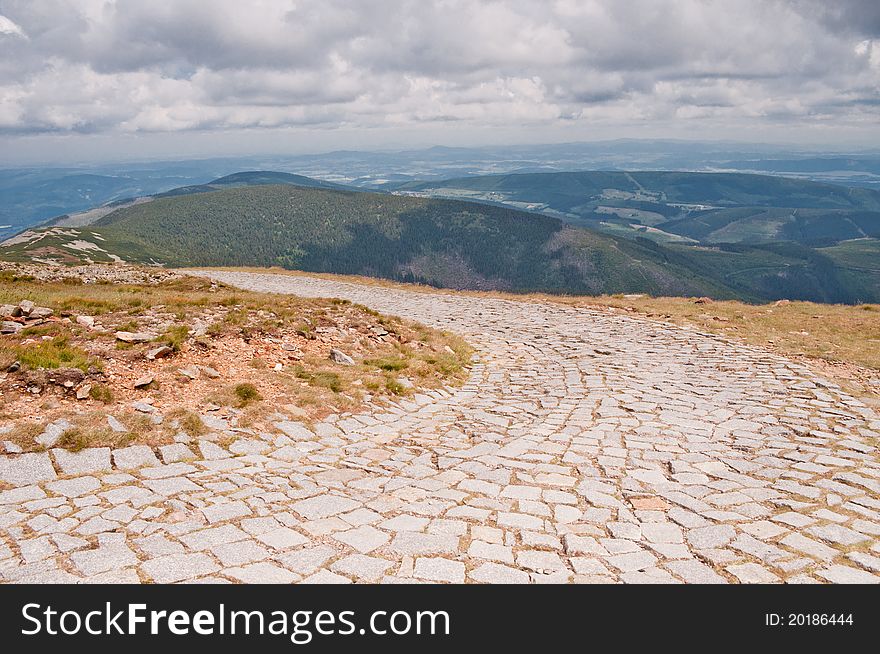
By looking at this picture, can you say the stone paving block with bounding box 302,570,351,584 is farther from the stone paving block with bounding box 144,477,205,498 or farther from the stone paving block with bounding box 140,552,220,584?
the stone paving block with bounding box 144,477,205,498

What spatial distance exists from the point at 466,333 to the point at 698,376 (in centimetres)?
872

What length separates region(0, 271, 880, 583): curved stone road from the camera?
5.14 m

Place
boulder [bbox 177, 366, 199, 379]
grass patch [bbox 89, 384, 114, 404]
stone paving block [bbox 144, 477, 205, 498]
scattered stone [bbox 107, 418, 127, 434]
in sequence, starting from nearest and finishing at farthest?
stone paving block [bbox 144, 477, 205, 498], scattered stone [bbox 107, 418, 127, 434], grass patch [bbox 89, 384, 114, 404], boulder [bbox 177, 366, 199, 379]

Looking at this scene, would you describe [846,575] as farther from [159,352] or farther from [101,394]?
[159,352]

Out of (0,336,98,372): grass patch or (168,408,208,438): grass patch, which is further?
(0,336,98,372): grass patch

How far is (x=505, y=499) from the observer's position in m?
6.91

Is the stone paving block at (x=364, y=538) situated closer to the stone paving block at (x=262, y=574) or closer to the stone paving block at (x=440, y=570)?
the stone paving block at (x=440, y=570)

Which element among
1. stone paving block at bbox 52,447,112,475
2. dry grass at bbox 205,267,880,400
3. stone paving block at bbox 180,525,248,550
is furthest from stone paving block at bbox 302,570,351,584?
dry grass at bbox 205,267,880,400

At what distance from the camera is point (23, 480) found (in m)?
6.62

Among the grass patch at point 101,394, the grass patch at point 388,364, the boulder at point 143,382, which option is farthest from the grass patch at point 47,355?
the grass patch at point 388,364

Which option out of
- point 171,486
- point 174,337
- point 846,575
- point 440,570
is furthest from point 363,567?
point 174,337

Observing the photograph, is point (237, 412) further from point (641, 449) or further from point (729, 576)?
point (729, 576)

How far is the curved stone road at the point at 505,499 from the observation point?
5141 mm

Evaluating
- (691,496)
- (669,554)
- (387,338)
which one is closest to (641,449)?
(691,496)
